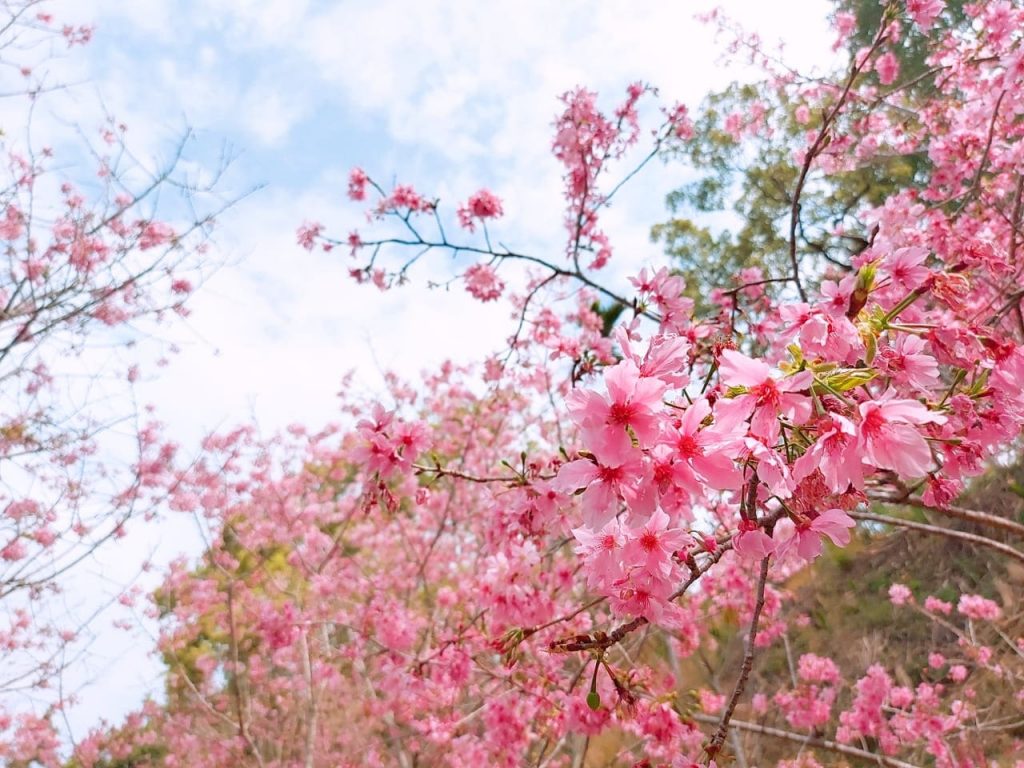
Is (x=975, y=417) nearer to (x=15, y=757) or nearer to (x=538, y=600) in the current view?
(x=538, y=600)

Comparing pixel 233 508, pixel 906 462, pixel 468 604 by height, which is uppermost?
pixel 233 508

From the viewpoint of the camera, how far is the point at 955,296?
5.09 feet

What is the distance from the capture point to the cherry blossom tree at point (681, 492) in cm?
122

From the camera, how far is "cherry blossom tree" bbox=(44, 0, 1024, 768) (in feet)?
3.99

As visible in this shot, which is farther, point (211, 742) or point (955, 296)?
point (211, 742)

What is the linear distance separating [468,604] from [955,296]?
223 inches

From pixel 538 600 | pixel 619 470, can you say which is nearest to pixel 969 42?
pixel 538 600

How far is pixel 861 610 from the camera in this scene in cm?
1034

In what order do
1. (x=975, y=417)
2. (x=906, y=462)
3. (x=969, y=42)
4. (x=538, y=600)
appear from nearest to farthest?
1. (x=906, y=462)
2. (x=975, y=417)
3. (x=538, y=600)
4. (x=969, y=42)

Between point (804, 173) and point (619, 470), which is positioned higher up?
point (804, 173)

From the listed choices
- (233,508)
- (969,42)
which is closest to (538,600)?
(969,42)

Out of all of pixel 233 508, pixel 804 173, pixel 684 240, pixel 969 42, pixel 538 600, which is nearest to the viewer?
pixel 804 173

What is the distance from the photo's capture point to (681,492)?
1239 mm

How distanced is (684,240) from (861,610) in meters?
7.65
